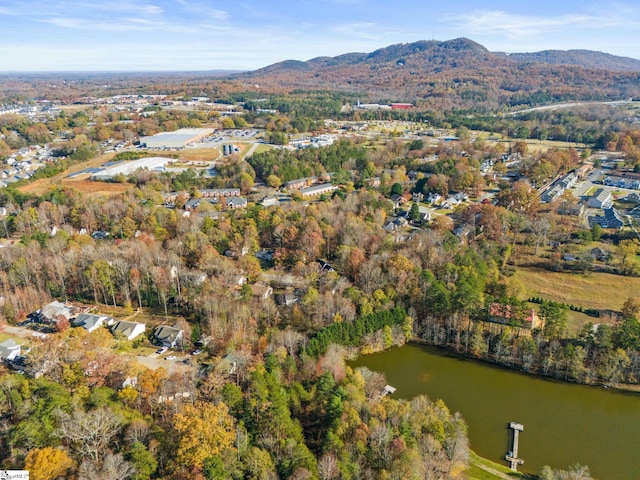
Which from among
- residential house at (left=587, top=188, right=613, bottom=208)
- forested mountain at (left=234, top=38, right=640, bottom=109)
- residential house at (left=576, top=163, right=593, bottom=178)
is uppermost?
forested mountain at (left=234, top=38, right=640, bottom=109)

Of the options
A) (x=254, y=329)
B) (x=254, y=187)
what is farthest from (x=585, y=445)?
(x=254, y=187)

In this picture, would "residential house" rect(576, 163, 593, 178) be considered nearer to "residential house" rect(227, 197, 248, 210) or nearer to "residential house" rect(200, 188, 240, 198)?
"residential house" rect(227, 197, 248, 210)

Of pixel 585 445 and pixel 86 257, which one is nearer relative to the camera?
pixel 585 445

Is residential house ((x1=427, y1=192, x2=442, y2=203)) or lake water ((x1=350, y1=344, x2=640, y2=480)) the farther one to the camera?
residential house ((x1=427, y1=192, x2=442, y2=203))

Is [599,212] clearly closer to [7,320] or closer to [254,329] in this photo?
[254,329]

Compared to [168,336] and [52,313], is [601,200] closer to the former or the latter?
[168,336]

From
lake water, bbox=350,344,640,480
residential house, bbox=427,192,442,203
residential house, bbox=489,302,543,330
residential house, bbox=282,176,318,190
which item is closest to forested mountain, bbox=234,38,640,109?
residential house, bbox=282,176,318,190

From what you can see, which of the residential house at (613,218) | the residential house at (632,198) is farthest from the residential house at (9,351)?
the residential house at (632,198)
